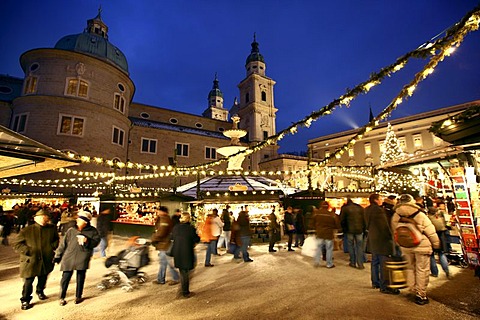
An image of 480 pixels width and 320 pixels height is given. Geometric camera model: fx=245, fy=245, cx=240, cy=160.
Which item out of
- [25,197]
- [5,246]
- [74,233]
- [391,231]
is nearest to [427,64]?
[391,231]

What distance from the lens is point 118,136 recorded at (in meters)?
27.5

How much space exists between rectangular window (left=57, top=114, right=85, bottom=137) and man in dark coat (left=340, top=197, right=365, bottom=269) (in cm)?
2506

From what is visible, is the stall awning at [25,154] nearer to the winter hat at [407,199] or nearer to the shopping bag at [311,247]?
the shopping bag at [311,247]

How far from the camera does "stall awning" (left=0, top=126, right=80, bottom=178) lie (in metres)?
4.77

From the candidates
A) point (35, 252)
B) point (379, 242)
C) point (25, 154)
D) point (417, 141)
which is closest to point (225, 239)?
point (379, 242)

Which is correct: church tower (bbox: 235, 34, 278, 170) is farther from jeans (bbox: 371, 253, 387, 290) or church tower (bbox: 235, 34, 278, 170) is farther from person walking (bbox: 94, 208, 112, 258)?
jeans (bbox: 371, 253, 387, 290)

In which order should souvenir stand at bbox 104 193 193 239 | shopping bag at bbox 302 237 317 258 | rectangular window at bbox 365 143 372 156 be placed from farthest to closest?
rectangular window at bbox 365 143 372 156 → souvenir stand at bbox 104 193 193 239 → shopping bag at bbox 302 237 317 258

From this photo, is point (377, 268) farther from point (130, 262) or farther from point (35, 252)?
point (35, 252)

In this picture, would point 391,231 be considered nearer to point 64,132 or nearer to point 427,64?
point 427,64

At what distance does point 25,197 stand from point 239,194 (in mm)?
18110

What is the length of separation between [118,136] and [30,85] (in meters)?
8.92

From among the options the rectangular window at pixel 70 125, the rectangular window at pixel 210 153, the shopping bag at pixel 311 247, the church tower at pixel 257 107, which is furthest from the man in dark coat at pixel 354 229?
the church tower at pixel 257 107

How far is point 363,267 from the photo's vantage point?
22.9 feet

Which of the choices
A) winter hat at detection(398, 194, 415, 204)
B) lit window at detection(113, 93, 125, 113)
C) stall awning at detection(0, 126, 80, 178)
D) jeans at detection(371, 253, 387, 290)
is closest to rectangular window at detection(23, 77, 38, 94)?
lit window at detection(113, 93, 125, 113)
